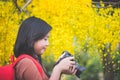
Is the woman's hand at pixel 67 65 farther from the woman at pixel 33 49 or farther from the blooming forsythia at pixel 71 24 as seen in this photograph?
the blooming forsythia at pixel 71 24

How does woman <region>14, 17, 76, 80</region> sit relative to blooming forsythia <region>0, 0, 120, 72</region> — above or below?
above

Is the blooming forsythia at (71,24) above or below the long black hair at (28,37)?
below

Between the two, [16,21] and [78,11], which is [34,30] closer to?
[16,21]

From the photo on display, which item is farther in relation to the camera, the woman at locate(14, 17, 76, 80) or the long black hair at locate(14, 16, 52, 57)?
the long black hair at locate(14, 16, 52, 57)

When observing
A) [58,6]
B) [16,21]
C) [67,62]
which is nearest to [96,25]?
[58,6]

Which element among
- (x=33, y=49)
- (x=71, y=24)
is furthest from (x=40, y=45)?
(x=71, y=24)

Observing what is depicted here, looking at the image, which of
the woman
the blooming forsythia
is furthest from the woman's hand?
the blooming forsythia

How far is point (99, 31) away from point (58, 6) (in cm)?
189

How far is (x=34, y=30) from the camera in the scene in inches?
101

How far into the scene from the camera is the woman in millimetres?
2427

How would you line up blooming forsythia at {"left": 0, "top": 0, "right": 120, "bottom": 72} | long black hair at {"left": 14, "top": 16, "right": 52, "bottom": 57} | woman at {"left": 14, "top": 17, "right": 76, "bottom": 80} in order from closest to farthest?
woman at {"left": 14, "top": 17, "right": 76, "bottom": 80}, long black hair at {"left": 14, "top": 16, "right": 52, "bottom": 57}, blooming forsythia at {"left": 0, "top": 0, "right": 120, "bottom": 72}

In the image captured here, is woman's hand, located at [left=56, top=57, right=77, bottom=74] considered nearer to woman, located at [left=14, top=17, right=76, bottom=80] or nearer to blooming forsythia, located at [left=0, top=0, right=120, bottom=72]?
woman, located at [left=14, top=17, right=76, bottom=80]

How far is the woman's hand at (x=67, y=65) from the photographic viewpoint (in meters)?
2.56

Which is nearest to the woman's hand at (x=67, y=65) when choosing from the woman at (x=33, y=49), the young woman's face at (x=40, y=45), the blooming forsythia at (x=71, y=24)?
the woman at (x=33, y=49)
